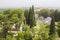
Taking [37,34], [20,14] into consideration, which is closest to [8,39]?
[37,34]

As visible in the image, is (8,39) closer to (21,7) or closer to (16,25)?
(16,25)

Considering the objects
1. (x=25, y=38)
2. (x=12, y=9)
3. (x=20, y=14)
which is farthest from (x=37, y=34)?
(x=12, y=9)

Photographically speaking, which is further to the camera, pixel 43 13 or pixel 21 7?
pixel 43 13

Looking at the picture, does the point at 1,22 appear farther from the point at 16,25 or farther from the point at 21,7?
the point at 21,7

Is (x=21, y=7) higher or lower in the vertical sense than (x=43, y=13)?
higher

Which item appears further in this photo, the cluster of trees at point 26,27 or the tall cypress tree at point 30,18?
the tall cypress tree at point 30,18

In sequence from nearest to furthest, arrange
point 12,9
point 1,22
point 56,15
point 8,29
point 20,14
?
point 8,29
point 1,22
point 20,14
point 12,9
point 56,15

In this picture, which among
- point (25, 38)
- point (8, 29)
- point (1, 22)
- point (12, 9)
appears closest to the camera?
point (25, 38)

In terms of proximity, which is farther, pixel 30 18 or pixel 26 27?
pixel 30 18

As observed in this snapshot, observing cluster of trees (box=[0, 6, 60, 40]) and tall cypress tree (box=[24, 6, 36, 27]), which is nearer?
cluster of trees (box=[0, 6, 60, 40])
